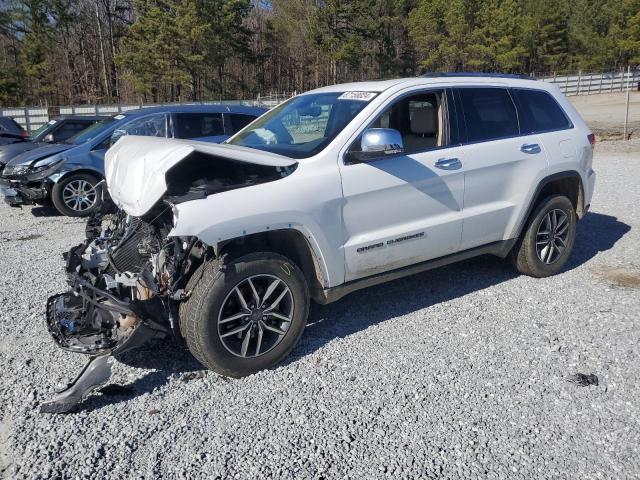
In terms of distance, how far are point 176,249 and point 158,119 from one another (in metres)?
6.02

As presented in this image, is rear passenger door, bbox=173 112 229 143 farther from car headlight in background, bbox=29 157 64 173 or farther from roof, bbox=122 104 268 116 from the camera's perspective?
car headlight in background, bbox=29 157 64 173

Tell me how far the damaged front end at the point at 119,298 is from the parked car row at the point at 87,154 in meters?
4.89

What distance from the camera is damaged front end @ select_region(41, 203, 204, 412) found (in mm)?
3451

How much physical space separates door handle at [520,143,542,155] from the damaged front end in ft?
Answer: 10.2

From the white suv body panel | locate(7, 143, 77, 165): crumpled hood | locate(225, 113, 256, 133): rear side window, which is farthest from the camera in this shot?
locate(225, 113, 256, 133): rear side window

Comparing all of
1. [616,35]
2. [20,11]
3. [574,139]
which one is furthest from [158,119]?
[616,35]

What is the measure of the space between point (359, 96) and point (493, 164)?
1.34m

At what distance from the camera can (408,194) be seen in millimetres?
4309

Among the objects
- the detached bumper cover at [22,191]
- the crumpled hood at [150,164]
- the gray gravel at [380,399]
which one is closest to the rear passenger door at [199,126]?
the detached bumper cover at [22,191]

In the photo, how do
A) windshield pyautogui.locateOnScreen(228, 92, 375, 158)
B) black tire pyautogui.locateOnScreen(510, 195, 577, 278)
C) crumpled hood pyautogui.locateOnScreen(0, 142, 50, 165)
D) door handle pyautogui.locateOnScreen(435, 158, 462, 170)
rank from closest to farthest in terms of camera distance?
windshield pyautogui.locateOnScreen(228, 92, 375, 158), door handle pyautogui.locateOnScreen(435, 158, 462, 170), black tire pyautogui.locateOnScreen(510, 195, 577, 278), crumpled hood pyautogui.locateOnScreen(0, 142, 50, 165)

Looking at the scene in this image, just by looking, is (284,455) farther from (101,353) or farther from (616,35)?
(616,35)

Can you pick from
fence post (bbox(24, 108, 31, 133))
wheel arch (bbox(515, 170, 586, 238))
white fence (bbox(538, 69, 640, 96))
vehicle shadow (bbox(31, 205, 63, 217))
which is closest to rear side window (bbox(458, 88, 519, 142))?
wheel arch (bbox(515, 170, 586, 238))

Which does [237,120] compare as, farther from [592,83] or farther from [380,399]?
[592,83]

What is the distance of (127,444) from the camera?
3.09 meters
